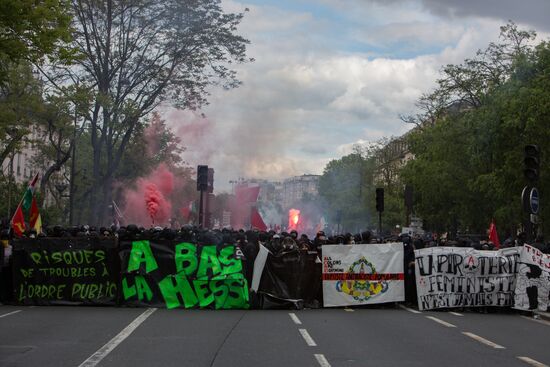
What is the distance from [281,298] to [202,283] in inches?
69.8

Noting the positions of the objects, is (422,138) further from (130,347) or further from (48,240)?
(130,347)

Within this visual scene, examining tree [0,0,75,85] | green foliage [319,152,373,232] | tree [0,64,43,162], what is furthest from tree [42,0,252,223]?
green foliage [319,152,373,232]

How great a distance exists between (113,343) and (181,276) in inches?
241

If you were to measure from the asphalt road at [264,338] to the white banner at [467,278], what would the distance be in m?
0.63

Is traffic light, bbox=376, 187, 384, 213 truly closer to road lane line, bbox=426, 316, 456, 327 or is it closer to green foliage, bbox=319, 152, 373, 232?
road lane line, bbox=426, 316, 456, 327

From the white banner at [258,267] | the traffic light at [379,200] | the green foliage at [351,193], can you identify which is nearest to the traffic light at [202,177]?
the traffic light at [379,200]

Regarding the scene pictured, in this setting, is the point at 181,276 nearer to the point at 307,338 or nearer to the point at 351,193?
the point at 307,338

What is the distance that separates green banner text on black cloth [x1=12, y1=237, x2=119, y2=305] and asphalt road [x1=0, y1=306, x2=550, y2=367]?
0.64 m

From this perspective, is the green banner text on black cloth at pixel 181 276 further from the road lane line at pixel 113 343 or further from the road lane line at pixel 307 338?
the road lane line at pixel 307 338

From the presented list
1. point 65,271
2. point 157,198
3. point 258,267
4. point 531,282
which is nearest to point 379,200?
point 531,282

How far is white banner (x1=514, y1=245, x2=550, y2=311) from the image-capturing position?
712 inches

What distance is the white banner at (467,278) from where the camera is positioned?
1842 cm

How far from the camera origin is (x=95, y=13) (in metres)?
40.5

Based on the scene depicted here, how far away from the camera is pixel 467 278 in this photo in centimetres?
1850
